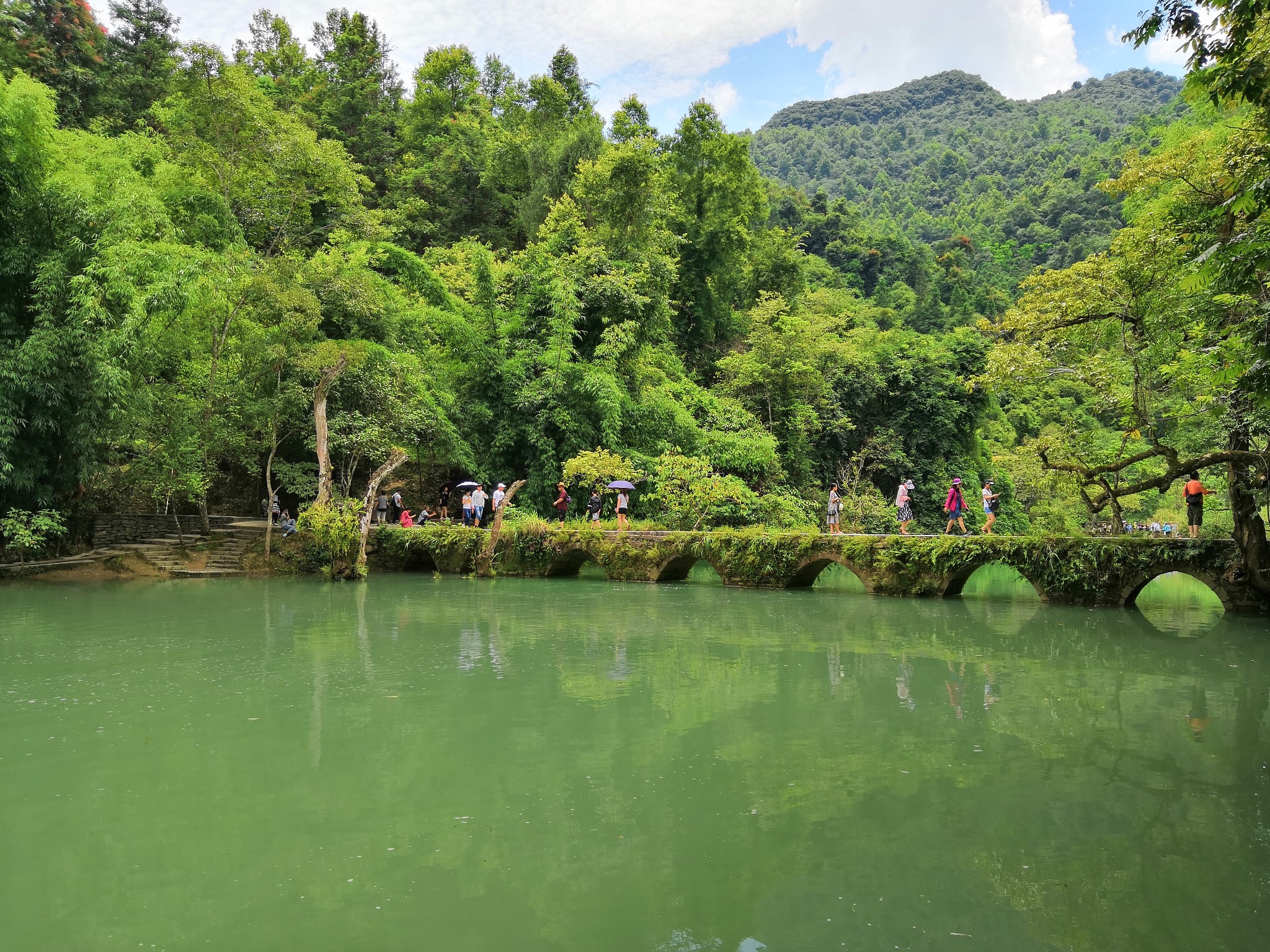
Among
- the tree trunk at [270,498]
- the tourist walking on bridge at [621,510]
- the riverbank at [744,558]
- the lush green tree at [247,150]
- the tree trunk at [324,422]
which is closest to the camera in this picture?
the riverbank at [744,558]

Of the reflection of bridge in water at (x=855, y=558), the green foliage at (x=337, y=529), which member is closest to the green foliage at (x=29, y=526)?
the green foliage at (x=337, y=529)

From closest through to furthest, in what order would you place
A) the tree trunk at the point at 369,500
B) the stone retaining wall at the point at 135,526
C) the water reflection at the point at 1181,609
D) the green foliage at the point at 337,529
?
the water reflection at the point at 1181,609 → the green foliage at the point at 337,529 → the tree trunk at the point at 369,500 → the stone retaining wall at the point at 135,526

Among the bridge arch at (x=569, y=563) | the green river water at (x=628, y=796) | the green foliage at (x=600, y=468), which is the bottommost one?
the green river water at (x=628, y=796)

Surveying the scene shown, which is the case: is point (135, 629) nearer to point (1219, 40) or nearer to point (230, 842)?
point (230, 842)

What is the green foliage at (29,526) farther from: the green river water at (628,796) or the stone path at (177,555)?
the green river water at (628,796)

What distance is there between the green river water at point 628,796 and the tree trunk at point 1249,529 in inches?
122

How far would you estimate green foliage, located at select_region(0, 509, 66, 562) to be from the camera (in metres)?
16.3

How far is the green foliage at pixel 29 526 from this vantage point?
16266 mm

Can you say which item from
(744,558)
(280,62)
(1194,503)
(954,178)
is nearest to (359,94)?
(280,62)

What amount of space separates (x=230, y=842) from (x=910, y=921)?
3751 millimetres

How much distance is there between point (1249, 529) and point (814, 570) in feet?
27.0

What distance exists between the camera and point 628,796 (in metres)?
5.51

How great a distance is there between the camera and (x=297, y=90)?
40781 mm

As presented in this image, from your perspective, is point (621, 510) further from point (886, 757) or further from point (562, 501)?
point (886, 757)
